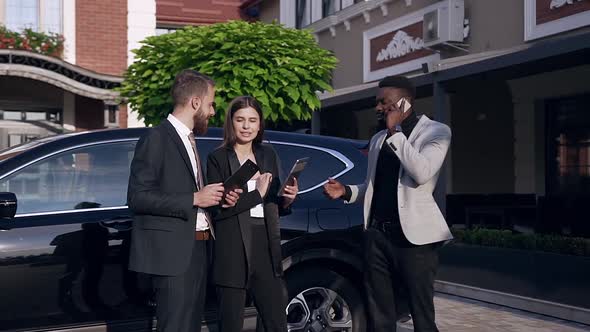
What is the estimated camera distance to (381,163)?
17.0 ft

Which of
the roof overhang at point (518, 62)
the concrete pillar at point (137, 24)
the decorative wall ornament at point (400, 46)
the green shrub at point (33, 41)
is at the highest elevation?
the concrete pillar at point (137, 24)

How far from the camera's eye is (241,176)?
4.39m

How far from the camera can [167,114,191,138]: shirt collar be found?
4484 mm

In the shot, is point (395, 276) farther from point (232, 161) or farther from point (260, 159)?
point (232, 161)

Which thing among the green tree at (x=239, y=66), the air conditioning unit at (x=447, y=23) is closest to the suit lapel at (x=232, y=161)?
the green tree at (x=239, y=66)

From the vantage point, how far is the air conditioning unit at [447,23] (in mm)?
12984

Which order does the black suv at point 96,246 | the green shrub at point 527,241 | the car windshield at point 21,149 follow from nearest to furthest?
the black suv at point 96,246 → the car windshield at point 21,149 → the green shrub at point 527,241

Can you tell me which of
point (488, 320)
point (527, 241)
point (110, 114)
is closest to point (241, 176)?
point (488, 320)

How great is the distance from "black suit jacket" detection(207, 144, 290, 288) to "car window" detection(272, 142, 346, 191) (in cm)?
117

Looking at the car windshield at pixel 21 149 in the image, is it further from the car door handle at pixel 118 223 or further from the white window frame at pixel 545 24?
the white window frame at pixel 545 24

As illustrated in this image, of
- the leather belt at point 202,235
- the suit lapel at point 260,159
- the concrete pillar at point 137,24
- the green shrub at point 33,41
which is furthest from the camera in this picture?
the concrete pillar at point 137,24

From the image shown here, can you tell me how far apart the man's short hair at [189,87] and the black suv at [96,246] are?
1.22 meters

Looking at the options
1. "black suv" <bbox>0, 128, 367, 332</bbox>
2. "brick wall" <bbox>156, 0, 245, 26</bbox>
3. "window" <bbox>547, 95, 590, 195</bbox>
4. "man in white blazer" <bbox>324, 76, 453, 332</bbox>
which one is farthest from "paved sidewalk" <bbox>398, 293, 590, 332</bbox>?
"brick wall" <bbox>156, 0, 245, 26</bbox>

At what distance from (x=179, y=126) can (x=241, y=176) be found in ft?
1.46
